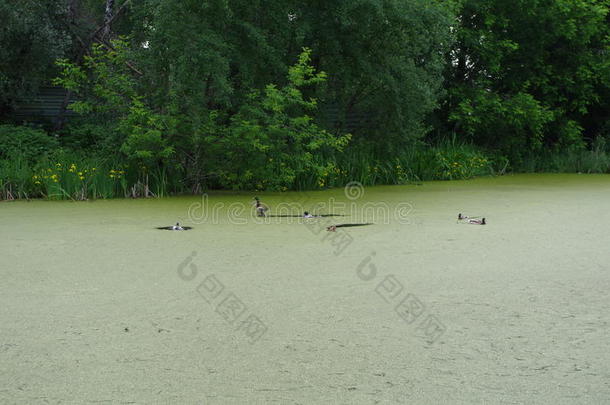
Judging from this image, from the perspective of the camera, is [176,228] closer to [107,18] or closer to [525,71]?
[107,18]

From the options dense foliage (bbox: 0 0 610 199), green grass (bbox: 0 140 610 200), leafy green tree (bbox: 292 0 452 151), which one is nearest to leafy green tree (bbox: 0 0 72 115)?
dense foliage (bbox: 0 0 610 199)

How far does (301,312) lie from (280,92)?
484cm

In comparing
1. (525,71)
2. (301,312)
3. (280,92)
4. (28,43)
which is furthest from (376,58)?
(301,312)

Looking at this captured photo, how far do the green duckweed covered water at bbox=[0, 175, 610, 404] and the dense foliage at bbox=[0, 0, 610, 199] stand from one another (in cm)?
209

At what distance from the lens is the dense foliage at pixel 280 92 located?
23.7ft

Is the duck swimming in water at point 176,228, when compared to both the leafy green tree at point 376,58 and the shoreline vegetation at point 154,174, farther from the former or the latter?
the leafy green tree at point 376,58

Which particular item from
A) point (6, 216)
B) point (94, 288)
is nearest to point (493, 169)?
point (6, 216)

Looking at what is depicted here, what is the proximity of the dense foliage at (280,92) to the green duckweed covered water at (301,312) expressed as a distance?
209cm

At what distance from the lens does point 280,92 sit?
7441 millimetres

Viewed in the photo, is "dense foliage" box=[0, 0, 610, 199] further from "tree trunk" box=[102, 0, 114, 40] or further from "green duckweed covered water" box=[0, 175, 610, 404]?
"green duckweed covered water" box=[0, 175, 610, 404]

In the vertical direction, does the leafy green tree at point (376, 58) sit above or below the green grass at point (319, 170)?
above

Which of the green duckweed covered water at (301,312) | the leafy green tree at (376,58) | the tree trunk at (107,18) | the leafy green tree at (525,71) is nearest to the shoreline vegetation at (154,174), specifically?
the leafy green tree at (376,58)

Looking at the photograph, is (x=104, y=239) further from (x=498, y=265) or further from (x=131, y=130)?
(x=131, y=130)

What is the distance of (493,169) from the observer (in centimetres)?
1180
